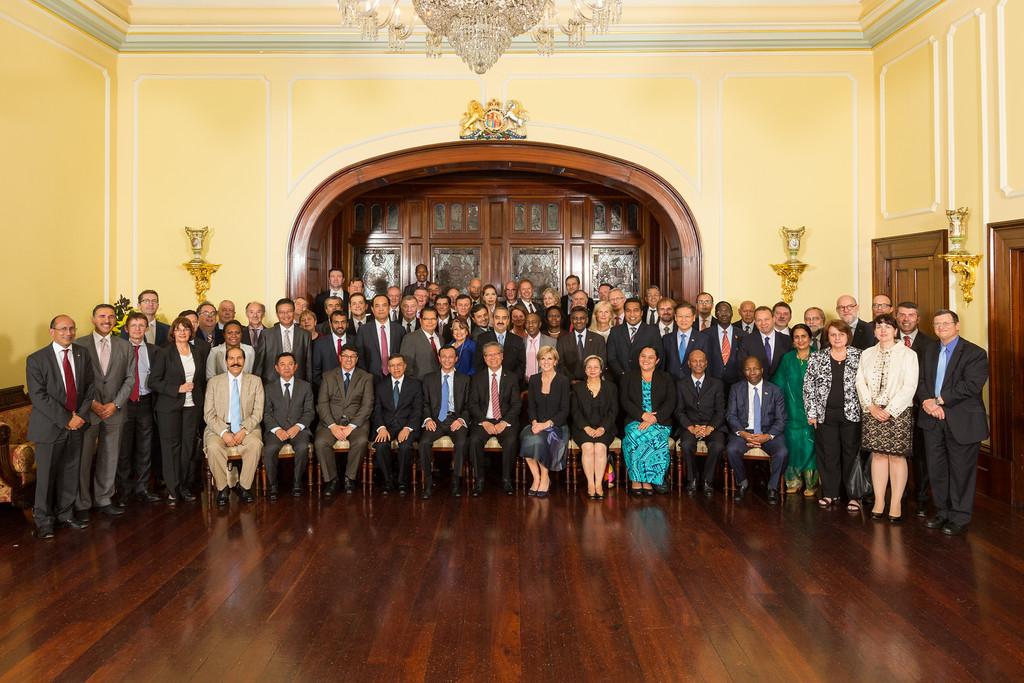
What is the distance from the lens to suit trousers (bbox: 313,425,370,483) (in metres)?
6.23

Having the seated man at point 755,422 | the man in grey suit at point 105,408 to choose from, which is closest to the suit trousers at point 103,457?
the man in grey suit at point 105,408

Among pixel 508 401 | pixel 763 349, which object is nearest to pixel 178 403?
pixel 508 401

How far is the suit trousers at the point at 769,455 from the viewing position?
6.03 meters

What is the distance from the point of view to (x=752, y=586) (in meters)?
4.14

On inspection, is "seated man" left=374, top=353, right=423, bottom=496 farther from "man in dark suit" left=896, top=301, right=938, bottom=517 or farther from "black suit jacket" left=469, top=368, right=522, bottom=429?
"man in dark suit" left=896, top=301, right=938, bottom=517

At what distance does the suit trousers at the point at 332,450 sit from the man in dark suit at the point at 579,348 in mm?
1758

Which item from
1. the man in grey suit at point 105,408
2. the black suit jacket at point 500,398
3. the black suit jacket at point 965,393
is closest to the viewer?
the black suit jacket at point 965,393

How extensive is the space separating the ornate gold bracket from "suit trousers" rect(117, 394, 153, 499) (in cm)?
635

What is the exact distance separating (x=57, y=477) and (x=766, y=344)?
5.36 m

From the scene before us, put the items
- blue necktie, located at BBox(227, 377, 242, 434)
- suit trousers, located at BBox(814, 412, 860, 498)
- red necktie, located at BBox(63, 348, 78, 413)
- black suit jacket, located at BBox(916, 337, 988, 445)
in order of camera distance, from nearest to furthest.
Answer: black suit jacket, located at BBox(916, 337, 988, 445) < red necktie, located at BBox(63, 348, 78, 413) < suit trousers, located at BBox(814, 412, 860, 498) < blue necktie, located at BBox(227, 377, 242, 434)

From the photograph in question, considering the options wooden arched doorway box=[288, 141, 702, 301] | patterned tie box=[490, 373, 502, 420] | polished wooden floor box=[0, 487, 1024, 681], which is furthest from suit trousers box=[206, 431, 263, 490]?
wooden arched doorway box=[288, 141, 702, 301]

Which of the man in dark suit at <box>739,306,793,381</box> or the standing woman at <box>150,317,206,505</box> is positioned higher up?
the man in dark suit at <box>739,306,793,381</box>

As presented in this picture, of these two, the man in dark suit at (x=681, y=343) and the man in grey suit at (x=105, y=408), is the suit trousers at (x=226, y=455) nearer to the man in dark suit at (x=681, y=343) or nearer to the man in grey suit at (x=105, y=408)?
the man in grey suit at (x=105, y=408)

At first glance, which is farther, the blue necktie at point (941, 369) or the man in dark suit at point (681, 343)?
the man in dark suit at point (681, 343)
